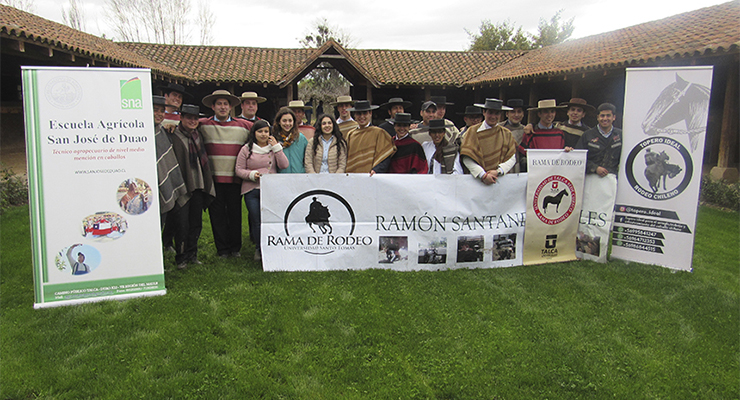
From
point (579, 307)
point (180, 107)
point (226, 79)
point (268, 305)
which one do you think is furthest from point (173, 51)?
point (579, 307)

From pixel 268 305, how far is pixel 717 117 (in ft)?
40.9

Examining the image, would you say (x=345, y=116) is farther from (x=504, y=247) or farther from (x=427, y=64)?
(x=427, y=64)

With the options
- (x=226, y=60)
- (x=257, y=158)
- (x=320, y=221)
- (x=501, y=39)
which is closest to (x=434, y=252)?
(x=320, y=221)

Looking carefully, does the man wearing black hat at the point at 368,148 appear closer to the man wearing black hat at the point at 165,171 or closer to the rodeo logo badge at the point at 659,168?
the man wearing black hat at the point at 165,171

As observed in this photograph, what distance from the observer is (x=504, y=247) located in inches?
194

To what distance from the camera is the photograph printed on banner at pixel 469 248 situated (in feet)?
15.7

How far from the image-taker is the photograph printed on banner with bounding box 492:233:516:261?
489cm

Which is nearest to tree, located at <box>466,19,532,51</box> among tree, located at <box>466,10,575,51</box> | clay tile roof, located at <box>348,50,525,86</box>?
tree, located at <box>466,10,575,51</box>

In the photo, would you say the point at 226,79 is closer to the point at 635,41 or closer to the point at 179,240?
the point at 179,240

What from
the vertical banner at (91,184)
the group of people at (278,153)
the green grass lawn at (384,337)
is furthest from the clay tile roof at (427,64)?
the vertical banner at (91,184)

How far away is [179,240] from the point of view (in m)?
4.67

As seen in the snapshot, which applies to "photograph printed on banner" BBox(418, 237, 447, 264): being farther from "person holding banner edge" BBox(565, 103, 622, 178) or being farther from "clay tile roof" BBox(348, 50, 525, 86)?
"clay tile roof" BBox(348, 50, 525, 86)

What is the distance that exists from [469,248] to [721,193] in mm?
7622

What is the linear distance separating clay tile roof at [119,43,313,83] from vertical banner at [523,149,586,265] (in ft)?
41.5
